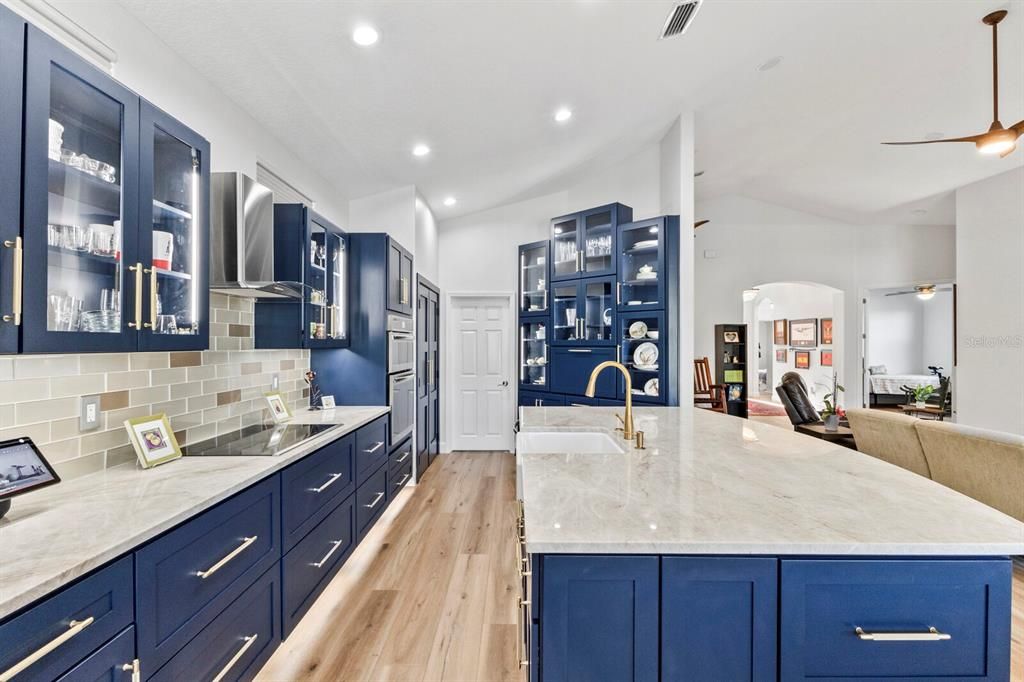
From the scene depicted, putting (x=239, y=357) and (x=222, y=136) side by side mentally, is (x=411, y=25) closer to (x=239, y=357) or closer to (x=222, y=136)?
(x=222, y=136)

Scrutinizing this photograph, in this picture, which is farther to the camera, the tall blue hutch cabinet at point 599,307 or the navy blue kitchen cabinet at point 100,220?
the tall blue hutch cabinet at point 599,307

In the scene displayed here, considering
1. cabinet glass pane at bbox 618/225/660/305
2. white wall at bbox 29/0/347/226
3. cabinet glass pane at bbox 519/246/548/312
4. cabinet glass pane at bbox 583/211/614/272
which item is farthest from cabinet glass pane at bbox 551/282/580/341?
white wall at bbox 29/0/347/226

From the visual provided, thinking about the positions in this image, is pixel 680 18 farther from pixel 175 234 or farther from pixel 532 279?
pixel 532 279

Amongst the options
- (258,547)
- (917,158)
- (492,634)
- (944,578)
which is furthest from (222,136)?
(917,158)

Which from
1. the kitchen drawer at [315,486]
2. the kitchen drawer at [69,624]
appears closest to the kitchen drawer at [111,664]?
the kitchen drawer at [69,624]

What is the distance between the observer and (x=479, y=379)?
5.68 meters

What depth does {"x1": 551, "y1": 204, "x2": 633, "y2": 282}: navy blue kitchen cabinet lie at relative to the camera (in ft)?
14.7

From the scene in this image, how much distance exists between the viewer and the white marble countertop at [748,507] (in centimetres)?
95

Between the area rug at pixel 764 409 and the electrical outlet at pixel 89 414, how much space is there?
876 cm

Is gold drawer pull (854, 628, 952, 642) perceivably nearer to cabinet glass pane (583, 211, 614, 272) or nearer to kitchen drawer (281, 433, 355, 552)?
kitchen drawer (281, 433, 355, 552)

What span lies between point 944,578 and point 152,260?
236 cm

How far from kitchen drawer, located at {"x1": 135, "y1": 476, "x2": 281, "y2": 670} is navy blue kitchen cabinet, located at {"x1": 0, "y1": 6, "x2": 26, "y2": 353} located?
66cm

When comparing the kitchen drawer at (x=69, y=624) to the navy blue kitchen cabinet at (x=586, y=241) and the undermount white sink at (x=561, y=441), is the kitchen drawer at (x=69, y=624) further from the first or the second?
the navy blue kitchen cabinet at (x=586, y=241)

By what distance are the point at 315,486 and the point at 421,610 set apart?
0.88m
